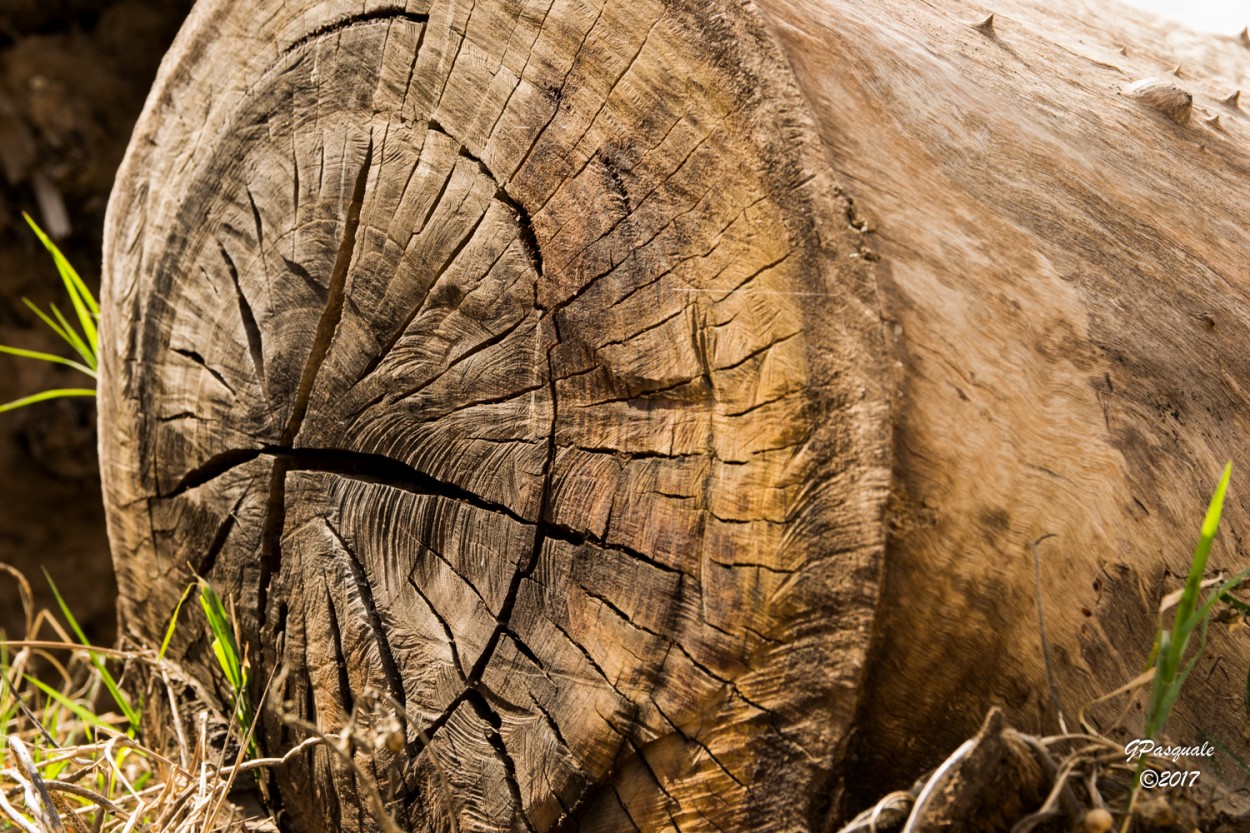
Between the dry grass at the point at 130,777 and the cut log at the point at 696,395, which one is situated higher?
the cut log at the point at 696,395

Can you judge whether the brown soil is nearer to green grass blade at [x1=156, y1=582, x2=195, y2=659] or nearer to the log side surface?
green grass blade at [x1=156, y1=582, x2=195, y2=659]

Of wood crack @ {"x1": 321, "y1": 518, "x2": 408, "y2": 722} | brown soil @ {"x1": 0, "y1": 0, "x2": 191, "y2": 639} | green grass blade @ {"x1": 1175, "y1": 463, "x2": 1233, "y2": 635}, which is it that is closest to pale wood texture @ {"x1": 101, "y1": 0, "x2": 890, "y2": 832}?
wood crack @ {"x1": 321, "y1": 518, "x2": 408, "y2": 722}

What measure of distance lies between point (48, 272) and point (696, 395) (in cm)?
387

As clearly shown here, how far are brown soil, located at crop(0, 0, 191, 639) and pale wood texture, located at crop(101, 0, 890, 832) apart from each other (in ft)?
9.00

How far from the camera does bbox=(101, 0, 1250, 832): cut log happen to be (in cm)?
102

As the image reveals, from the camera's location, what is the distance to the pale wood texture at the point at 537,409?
1026mm

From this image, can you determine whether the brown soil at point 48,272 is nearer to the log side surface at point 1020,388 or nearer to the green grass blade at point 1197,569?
the log side surface at point 1020,388

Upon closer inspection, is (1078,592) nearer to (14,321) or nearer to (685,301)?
(685,301)

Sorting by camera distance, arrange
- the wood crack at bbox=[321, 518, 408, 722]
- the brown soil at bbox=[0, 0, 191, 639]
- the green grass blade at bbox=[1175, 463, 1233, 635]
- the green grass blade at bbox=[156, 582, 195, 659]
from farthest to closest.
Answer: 1. the brown soil at bbox=[0, 0, 191, 639]
2. the green grass blade at bbox=[156, 582, 195, 659]
3. the wood crack at bbox=[321, 518, 408, 722]
4. the green grass blade at bbox=[1175, 463, 1233, 635]

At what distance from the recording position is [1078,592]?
3.66ft

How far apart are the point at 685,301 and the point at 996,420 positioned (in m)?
0.35

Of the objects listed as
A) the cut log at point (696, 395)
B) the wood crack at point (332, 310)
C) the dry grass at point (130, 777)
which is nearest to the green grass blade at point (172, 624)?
the dry grass at point (130, 777)

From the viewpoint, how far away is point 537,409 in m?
1.22

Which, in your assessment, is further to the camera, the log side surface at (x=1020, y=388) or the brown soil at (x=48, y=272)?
the brown soil at (x=48, y=272)
